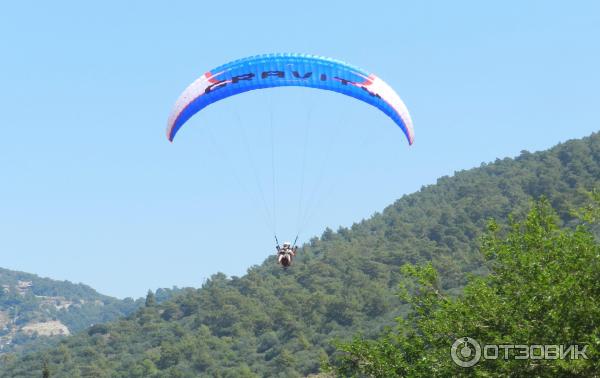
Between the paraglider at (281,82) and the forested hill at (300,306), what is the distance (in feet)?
283

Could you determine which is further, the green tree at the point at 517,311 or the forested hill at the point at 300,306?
the forested hill at the point at 300,306

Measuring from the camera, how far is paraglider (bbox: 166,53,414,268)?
34.5 meters

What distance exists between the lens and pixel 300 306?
150750mm

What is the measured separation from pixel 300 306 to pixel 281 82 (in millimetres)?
117934

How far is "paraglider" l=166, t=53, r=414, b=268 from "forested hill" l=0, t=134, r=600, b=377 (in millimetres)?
86342

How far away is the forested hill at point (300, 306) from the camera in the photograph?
460ft

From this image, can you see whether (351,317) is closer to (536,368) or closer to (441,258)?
(441,258)

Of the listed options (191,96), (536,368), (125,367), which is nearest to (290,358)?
(125,367)

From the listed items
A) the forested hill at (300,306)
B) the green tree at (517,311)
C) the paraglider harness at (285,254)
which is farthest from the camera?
the forested hill at (300,306)

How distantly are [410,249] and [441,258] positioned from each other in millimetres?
18828

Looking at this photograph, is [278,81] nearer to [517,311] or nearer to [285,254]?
[285,254]

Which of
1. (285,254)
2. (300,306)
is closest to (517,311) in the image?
(285,254)

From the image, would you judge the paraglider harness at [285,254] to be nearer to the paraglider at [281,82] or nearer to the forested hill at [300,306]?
the paraglider at [281,82]

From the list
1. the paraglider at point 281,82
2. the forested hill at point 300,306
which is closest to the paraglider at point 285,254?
the paraglider at point 281,82
